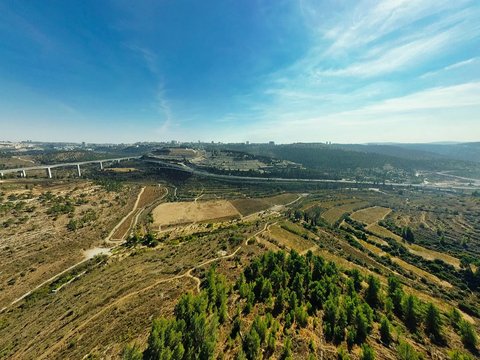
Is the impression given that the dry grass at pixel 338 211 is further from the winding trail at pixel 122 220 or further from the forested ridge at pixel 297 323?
the winding trail at pixel 122 220

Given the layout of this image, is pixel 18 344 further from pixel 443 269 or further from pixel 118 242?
pixel 443 269

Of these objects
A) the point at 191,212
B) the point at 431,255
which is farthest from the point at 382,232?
the point at 191,212

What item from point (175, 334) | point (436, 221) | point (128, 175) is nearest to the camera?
point (175, 334)

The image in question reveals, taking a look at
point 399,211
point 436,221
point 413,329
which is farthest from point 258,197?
point 413,329

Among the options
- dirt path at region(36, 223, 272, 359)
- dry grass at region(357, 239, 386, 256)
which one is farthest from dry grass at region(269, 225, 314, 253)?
dry grass at region(357, 239, 386, 256)

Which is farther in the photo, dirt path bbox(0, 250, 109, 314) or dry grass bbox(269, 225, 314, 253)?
dry grass bbox(269, 225, 314, 253)

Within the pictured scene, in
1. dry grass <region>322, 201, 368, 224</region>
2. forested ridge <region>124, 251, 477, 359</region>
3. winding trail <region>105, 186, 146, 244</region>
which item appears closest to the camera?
forested ridge <region>124, 251, 477, 359</region>

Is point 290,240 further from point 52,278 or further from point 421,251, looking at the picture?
point 52,278

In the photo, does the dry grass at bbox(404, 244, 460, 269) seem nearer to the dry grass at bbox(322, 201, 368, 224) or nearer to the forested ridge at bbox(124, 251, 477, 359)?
the dry grass at bbox(322, 201, 368, 224)
